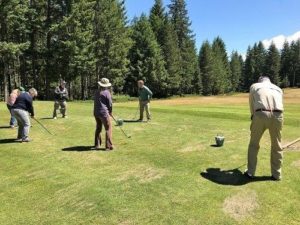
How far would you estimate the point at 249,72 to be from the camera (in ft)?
509

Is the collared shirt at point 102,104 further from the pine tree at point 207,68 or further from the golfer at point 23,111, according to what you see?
the pine tree at point 207,68

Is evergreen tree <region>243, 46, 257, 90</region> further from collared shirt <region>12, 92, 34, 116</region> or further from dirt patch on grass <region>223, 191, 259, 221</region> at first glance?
dirt patch on grass <region>223, 191, 259, 221</region>

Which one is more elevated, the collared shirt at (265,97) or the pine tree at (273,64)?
the pine tree at (273,64)

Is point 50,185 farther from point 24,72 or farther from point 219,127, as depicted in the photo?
point 24,72

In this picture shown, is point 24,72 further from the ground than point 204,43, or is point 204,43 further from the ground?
point 204,43

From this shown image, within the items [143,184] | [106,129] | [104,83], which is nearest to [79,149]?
[106,129]

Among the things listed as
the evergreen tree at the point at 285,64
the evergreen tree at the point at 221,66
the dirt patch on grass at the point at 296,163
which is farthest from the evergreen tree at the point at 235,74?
the dirt patch on grass at the point at 296,163

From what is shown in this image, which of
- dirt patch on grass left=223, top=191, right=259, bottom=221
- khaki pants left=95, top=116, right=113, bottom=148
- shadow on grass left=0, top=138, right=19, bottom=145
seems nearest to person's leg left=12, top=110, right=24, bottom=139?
shadow on grass left=0, top=138, right=19, bottom=145

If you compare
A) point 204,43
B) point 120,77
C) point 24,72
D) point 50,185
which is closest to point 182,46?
point 204,43

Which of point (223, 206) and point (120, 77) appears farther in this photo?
point (120, 77)

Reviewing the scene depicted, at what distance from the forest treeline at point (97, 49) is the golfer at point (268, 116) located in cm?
2594

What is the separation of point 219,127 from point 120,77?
50102 millimetres

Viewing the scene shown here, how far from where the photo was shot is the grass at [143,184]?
30.1ft

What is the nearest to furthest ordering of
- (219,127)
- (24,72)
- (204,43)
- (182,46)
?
(219,127) < (24,72) < (182,46) < (204,43)
